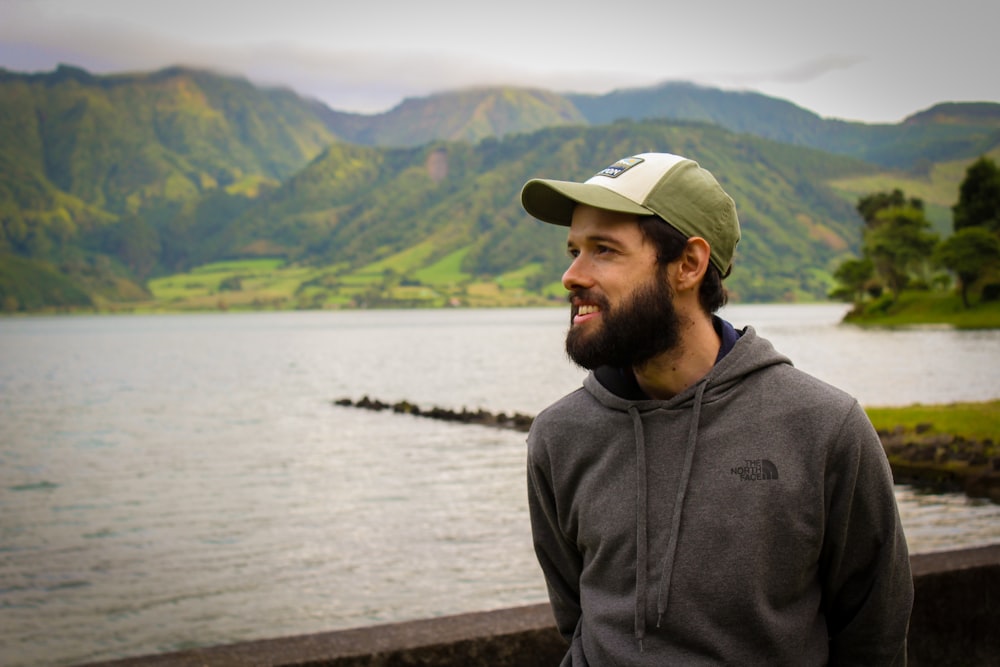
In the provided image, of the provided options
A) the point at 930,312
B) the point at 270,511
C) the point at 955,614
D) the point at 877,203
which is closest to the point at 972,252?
the point at 930,312

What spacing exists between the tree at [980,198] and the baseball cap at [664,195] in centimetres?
11733

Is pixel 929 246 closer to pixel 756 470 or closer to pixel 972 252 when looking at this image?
pixel 972 252

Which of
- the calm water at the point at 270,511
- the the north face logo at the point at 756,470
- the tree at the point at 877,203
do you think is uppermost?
the the north face logo at the point at 756,470

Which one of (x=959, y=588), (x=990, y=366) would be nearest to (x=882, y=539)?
(x=959, y=588)

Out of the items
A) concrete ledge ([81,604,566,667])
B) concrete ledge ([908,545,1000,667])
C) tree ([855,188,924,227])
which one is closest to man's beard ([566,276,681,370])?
concrete ledge ([81,604,566,667])

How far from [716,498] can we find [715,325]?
2.23 feet

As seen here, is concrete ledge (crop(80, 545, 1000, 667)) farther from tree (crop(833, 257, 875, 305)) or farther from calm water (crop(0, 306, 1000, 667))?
tree (crop(833, 257, 875, 305))

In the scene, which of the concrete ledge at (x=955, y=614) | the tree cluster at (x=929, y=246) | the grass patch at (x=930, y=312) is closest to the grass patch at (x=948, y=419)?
the concrete ledge at (x=955, y=614)

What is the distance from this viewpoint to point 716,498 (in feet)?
8.91

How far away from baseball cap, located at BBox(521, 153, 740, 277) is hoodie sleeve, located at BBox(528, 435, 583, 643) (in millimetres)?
838

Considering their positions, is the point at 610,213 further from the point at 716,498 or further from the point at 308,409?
the point at 308,409

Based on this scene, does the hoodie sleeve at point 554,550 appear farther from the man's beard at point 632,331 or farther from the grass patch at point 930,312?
the grass patch at point 930,312

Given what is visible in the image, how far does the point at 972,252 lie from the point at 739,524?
111122 mm

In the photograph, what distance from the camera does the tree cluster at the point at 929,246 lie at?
335 feet
